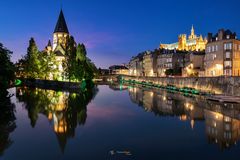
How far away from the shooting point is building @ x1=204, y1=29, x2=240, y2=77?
71.6 m

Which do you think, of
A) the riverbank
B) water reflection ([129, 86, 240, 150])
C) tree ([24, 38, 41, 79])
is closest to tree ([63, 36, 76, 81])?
the riverbank

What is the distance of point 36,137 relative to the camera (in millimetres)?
24844

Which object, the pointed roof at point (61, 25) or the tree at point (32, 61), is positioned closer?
the tree at point (32, 61)

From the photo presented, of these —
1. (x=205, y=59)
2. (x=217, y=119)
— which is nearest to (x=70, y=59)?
(x=205, y=59)

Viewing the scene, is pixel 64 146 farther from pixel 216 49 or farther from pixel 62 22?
pixel 62 22

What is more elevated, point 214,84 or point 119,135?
point 214,84

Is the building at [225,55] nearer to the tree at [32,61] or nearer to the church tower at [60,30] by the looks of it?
the tree at [32,61]

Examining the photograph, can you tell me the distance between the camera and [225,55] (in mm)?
72438

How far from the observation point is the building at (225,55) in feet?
235

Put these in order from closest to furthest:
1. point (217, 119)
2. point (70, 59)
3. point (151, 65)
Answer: point (217, 119)
point (70, 59)
point (151, 65)

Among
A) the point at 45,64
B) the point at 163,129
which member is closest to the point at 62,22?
the point at 45,64

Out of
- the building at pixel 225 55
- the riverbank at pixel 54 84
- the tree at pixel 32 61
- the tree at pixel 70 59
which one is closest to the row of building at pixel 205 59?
the building at pixel 225 55

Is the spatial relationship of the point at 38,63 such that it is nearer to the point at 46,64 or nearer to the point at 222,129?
the point at 46,64

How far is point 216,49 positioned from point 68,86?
1518 inches
